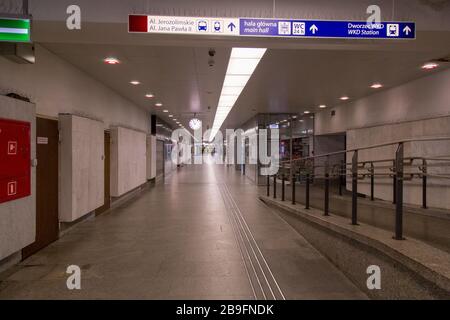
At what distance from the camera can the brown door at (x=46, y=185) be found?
400 centimetres

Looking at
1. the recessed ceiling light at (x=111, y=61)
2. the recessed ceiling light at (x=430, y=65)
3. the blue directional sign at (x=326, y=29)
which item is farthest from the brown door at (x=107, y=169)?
the recessed ceiling light at (x=430, y=65)

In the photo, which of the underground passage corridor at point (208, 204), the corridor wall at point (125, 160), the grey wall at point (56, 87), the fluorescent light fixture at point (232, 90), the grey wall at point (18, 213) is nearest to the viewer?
the underground passage corridor at point (208, 204)

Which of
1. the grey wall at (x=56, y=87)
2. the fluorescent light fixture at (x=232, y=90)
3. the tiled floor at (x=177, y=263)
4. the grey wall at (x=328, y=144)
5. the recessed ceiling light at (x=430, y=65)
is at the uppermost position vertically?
the fluorescent light fixture at (x=232, y=90)

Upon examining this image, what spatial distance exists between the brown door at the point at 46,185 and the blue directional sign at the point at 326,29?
3126 mm

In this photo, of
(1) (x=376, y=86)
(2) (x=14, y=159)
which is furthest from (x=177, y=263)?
(1) (x=376, y=86)

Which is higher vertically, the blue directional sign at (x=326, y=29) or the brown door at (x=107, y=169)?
the blue directional sign at (x=326, y=29)

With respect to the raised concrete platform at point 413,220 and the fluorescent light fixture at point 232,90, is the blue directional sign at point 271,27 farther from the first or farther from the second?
the fluorescent light fixture at point 232,90

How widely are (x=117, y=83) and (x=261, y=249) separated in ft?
15.9
